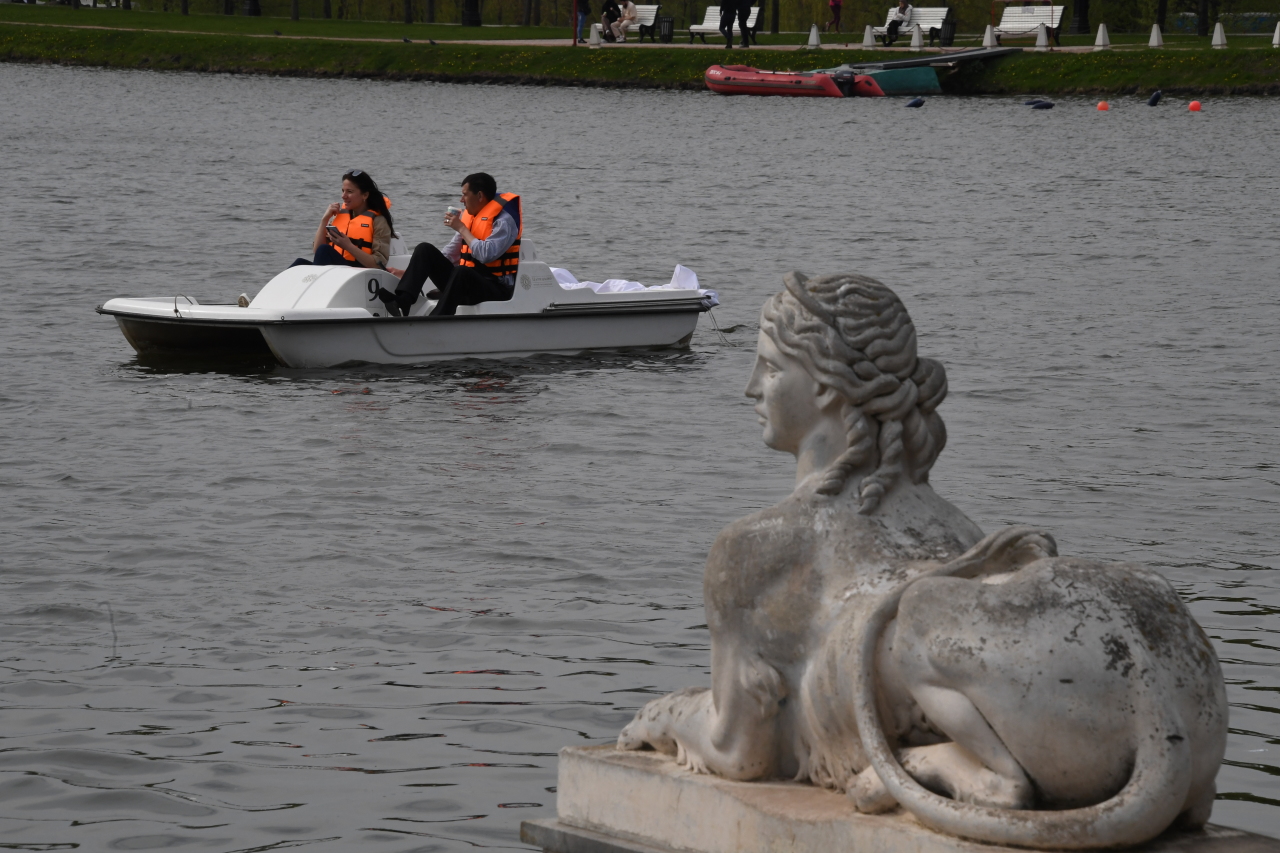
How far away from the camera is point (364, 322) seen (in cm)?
1441

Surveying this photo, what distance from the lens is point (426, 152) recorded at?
40500 mm

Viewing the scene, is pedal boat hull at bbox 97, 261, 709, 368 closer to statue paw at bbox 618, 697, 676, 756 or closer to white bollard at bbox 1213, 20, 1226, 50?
statue paw at bbox 618, 697, 676, 756

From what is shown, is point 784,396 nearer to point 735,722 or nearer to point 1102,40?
point 735,722

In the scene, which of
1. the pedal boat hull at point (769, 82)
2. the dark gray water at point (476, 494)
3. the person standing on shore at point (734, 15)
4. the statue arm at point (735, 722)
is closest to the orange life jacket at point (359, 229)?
the dark gray water at point (476, 494)

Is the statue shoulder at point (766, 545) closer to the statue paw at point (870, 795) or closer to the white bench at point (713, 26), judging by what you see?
the statue paw at point (870, 795)

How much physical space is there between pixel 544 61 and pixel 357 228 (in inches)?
1836

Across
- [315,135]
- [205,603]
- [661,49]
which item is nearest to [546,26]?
[661,49]

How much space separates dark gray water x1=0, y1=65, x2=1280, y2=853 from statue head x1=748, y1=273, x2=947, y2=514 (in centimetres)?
246

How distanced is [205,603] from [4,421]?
18.2 ft

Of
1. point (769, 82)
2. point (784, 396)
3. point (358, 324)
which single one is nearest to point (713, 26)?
point (769, 82)

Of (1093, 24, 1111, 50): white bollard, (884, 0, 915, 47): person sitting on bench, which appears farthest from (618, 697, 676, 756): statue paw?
(884, 0, 915, 47): person sitting on bench

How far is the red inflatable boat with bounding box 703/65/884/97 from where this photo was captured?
54.8 m

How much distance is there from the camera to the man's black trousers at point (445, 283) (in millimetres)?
14453

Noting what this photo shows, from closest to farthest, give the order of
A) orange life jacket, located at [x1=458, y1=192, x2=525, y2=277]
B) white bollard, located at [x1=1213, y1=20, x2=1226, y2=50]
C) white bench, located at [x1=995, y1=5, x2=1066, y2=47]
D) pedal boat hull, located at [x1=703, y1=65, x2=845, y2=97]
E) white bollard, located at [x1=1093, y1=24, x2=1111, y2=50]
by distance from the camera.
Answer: orange life jacket, located at [x1=458, y1=192, x2=525, y2=277] → white bollard, located at [x1=1213, y1=20, x2=1226, y2=50] → pedal boat hull, located at [x1=703, y1=65, x2=845, y2=97] → white bollard, located at [x1=1093, y1=24, x2=1111, y2=50] → white bench, located at [x1=995, y1=5, x2=1066, y2=47]
